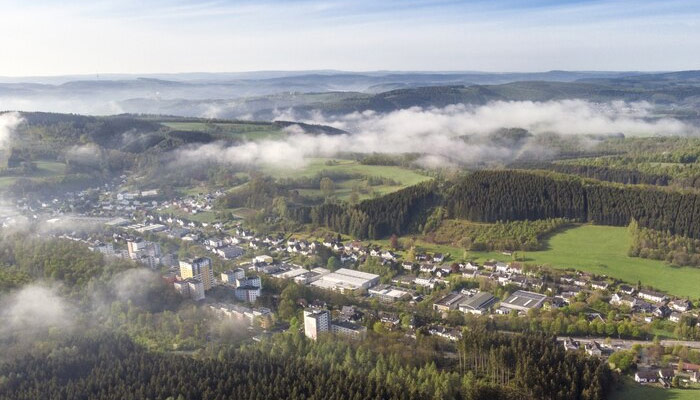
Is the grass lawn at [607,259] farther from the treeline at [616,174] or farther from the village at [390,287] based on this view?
the treeline at [616,174]

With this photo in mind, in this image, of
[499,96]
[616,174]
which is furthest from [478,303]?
[499,96]

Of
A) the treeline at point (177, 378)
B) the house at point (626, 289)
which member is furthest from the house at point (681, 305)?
the treeline at point (177, 378)

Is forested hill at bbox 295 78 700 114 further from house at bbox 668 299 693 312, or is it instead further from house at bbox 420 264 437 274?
house at bbox 668 299 693 312

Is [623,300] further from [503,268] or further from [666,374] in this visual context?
[666,374]

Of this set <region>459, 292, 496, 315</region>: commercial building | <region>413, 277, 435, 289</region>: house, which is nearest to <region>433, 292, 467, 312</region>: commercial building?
<region>459, 292, 496, 315</region>: commercial building

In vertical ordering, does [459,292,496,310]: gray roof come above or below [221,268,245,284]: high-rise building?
below
